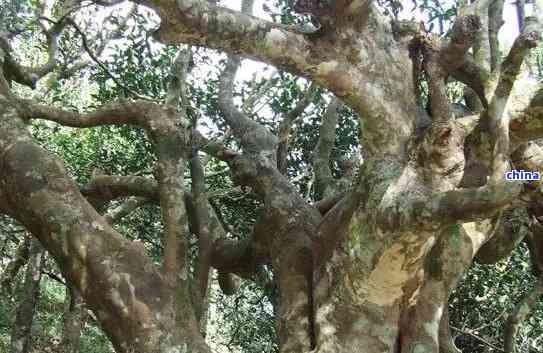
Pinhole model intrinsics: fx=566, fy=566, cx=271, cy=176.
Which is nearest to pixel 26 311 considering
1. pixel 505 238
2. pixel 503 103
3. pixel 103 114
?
pixel 103 114

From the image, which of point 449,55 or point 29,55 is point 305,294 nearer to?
point 449,55

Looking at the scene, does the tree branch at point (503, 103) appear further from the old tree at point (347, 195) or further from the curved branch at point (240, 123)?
the curved branch at point (240, 123)

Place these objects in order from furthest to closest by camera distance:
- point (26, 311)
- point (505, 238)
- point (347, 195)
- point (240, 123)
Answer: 1. point (26, 311)
2. point (240, 123)
3. point (505, 238)
4. point (347, 195)

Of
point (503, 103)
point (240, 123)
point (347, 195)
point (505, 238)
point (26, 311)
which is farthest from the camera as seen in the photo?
point (26, 311)

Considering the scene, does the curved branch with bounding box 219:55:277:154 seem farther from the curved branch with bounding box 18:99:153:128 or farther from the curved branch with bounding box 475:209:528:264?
the curved branch with bounding box 475:209:528:264

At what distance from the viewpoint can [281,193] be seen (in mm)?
4191

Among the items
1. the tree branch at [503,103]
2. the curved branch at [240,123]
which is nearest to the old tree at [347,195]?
the tree branch at [503,103]

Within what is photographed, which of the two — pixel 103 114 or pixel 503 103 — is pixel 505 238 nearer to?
pixel 503 103

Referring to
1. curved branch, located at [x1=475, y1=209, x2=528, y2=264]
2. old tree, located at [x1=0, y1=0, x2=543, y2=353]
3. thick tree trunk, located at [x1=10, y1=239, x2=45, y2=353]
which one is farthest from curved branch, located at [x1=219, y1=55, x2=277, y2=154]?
thick tree trunk, located at [x1=10, y1=239, x2=45, y2=353]

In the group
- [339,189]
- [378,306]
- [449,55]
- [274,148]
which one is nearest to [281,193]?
[274,148]

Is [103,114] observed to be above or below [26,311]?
above

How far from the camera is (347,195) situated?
363 centimetres

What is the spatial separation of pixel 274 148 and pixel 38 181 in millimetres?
2004

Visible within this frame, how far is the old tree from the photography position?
3.04 m
